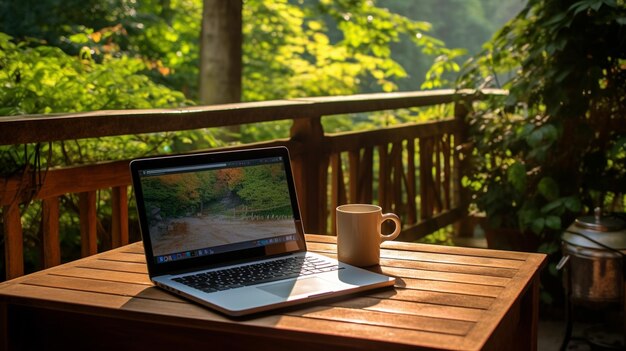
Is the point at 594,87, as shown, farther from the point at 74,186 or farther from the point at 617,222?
the point at 74,186

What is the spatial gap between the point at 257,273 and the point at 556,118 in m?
2.48

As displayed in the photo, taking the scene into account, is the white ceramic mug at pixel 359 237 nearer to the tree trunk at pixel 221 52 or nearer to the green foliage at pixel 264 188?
the green foliage at pixel 264 188

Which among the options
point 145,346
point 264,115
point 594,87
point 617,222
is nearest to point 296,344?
point 145,346

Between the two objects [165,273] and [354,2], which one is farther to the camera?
[354,2]

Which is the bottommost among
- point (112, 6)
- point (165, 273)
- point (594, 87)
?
point (165, 273)

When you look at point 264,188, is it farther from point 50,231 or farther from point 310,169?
point 310,169

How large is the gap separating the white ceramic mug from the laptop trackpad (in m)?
0.18

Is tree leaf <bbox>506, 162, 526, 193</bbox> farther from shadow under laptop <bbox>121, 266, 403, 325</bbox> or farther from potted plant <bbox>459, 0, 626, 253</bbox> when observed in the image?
shadow under laptop <bbox>121, 266, 403, 325</bbox>

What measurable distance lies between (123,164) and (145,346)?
1140 millimetres

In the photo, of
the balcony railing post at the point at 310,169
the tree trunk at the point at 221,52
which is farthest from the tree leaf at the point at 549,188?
the tree trunk at the point at 221,52

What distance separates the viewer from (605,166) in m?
3.80

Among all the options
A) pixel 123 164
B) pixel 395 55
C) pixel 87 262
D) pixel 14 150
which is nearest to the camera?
pixel 87 262

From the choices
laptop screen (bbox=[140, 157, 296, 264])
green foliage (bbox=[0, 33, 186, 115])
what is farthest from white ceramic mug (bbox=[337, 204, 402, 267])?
green foliage (bbox=[0, 33, 186, 115])

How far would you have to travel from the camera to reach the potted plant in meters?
3.63
